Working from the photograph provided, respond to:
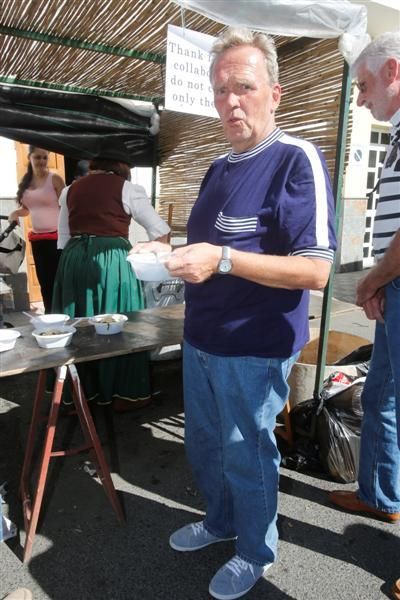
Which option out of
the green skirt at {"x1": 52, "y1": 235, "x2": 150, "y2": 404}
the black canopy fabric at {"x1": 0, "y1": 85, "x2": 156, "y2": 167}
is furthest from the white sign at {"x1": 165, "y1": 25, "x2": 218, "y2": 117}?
the green skirt at {"x1": 52, "y1": 235, "x2": 150, "y2": 404}

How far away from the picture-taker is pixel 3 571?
1973 millimetres

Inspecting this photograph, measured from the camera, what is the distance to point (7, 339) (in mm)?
2146

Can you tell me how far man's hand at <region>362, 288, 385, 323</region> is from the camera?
188 cm

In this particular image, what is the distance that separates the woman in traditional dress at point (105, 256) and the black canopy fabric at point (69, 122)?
545 millimetres

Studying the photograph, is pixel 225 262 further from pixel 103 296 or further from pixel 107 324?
pixel 103 296

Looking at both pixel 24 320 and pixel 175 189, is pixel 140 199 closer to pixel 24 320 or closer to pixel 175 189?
pixel 175 189

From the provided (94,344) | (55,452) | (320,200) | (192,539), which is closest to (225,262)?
(320,200)

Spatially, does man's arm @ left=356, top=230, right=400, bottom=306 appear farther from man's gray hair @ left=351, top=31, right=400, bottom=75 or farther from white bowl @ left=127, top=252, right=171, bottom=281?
white bowl @ left=127, top=252, right=171, bottom=281

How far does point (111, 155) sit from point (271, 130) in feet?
5.40

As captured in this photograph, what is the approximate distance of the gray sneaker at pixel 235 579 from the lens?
180 centimetres

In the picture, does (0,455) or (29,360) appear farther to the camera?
(0,455)

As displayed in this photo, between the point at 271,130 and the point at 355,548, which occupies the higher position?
the point at 271,130

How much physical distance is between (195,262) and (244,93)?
24.6 inches

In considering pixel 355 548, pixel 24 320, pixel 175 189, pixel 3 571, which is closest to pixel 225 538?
pixel 355 548
